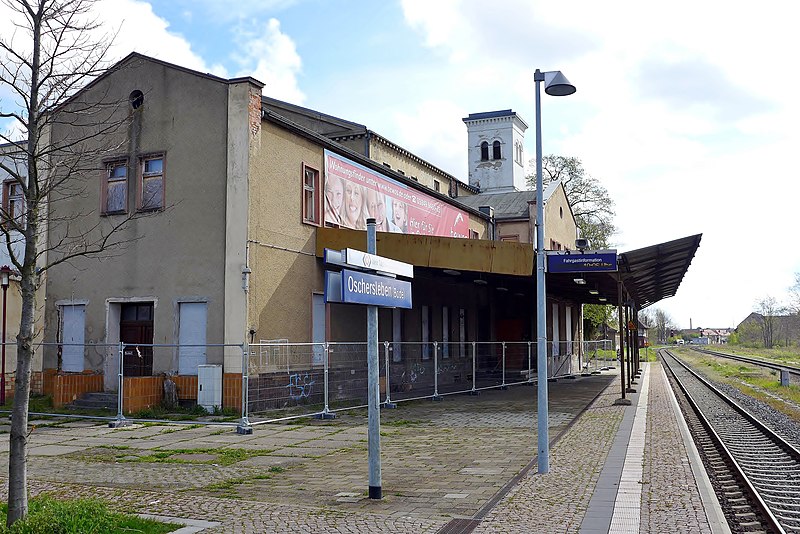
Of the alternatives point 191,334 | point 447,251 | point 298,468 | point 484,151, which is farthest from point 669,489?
point 484,151

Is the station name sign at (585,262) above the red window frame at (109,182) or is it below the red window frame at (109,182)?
below

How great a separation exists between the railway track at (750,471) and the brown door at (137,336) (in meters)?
12.8

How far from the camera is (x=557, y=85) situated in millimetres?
10133

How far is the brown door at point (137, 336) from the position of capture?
741 inches

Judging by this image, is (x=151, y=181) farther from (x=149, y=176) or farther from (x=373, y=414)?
(x=373, y=414)

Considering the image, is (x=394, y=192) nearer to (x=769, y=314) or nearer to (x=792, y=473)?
(x=792, y=473)

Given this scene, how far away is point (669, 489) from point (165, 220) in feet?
45.9

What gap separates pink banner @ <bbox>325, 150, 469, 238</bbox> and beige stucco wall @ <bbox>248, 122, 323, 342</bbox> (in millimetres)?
1085

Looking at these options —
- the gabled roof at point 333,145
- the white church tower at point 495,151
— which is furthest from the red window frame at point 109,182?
the white church tower at point 495,151

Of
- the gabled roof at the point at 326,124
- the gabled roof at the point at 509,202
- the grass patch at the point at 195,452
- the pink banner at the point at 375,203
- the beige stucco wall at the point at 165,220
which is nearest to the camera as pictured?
the grass patch at the point at 195,452

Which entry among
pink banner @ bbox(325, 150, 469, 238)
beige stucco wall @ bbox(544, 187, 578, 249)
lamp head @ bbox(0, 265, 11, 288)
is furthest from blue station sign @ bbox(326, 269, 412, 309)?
beige stucco wall @ bbox(544, 187, 578, 249)

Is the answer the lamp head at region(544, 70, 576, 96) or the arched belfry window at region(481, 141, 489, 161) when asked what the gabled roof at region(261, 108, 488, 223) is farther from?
the arched belfry window at region(481, 141, 489, 161)

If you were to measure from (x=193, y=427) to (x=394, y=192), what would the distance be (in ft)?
40.4

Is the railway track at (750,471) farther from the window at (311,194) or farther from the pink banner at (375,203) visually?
the window at (311,194)
